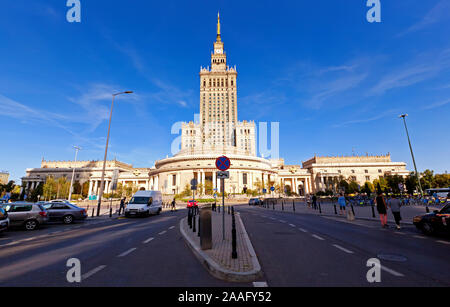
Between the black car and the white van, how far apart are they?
66.5ft

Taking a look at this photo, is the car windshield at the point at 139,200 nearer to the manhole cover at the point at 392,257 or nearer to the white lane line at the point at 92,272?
the white lane line at the point at 92,272

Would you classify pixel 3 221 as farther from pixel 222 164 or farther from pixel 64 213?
pixel 222 164

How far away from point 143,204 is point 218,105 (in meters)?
112

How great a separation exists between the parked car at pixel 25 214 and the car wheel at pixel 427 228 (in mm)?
21725

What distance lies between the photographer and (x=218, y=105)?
129m

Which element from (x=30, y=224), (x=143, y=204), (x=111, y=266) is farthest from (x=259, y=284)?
(x=143, y=204)

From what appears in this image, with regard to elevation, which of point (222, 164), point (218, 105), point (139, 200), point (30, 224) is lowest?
point (30, 224)

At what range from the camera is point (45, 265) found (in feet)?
19.3

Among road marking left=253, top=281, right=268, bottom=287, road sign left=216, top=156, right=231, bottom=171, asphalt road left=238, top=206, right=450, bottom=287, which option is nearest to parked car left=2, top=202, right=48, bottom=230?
road sign left=216, top=156, right=231, bottom=171

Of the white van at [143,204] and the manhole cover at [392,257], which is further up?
the white van at [143,204]

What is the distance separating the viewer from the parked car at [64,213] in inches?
695

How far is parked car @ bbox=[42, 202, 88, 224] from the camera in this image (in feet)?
57.9

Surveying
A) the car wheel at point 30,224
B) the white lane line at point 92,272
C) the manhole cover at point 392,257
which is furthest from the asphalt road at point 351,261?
the car wheel at point 30,224
